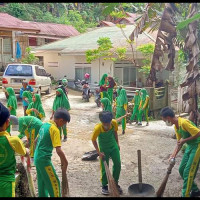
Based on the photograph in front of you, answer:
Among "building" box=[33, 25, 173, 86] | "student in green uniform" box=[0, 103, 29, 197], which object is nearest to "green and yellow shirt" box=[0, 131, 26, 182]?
"student in green uniform" box=[0, 103, 29, 197]

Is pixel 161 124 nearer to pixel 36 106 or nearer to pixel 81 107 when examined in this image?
pixel 81 107

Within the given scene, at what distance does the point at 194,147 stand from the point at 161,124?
22.2 ft

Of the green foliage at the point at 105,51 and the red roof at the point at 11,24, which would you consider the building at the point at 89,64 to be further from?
the red roof at the point at 11,24

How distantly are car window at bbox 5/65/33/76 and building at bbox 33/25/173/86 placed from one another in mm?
4763

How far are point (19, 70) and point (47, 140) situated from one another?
10330 mm

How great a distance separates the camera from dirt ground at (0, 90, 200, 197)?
5715mm

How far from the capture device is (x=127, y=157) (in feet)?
24.3

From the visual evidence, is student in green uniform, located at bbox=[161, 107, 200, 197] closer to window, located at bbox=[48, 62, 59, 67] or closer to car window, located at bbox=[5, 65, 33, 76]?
car window, located at bbox=[5, 65, 33, 76]

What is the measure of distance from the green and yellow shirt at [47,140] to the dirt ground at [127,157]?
132cm

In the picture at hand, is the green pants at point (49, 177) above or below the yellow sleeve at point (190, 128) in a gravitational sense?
below

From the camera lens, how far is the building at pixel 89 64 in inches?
710

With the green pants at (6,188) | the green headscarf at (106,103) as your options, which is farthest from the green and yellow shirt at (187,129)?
the green headscarf at (106,103)

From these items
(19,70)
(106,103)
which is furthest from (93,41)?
(106,103)

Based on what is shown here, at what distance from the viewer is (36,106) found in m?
7.80
